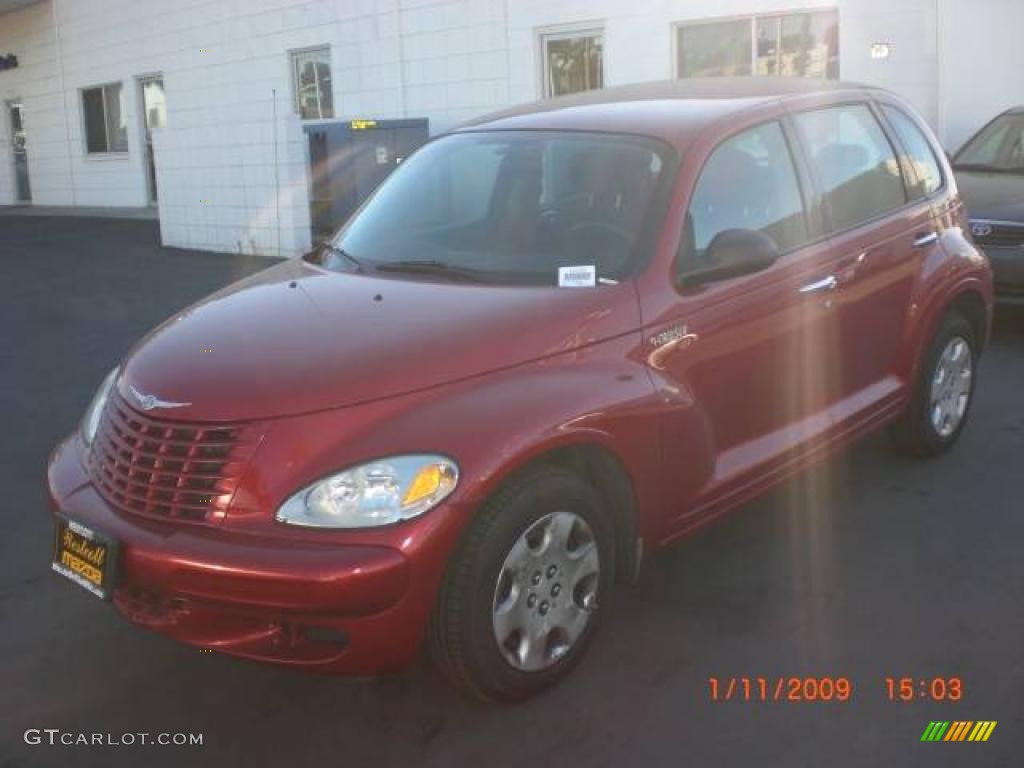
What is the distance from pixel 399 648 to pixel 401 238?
5.73ft

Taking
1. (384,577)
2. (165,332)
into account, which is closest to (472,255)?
(165,332)

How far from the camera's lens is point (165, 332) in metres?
3.83

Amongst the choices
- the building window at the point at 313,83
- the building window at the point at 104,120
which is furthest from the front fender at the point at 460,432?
the building window at the point at 104,120

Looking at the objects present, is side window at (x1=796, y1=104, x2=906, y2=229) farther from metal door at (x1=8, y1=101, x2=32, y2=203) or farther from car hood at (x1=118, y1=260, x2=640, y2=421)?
metal door at (x1=8, y1=101, x2=32, y2=203)

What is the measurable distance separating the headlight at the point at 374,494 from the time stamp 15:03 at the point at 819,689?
3.59 feet

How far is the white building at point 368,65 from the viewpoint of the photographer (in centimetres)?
1128

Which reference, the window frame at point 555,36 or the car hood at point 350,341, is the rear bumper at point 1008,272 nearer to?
the car hood at point 350,341

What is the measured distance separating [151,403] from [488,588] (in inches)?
43.3

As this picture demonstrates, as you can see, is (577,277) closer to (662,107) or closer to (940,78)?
(662,107)

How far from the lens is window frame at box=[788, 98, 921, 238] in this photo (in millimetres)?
4508

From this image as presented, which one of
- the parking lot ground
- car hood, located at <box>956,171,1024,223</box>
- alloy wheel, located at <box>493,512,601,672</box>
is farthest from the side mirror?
car hood, located at <box>956,171,1024,223</box>

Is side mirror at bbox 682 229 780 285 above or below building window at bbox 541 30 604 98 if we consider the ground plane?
below

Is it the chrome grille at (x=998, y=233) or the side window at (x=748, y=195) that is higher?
the side window at (x=748, y=195)

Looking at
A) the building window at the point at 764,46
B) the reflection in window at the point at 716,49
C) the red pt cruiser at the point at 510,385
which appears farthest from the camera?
the reflection in window at the point at 716,49
